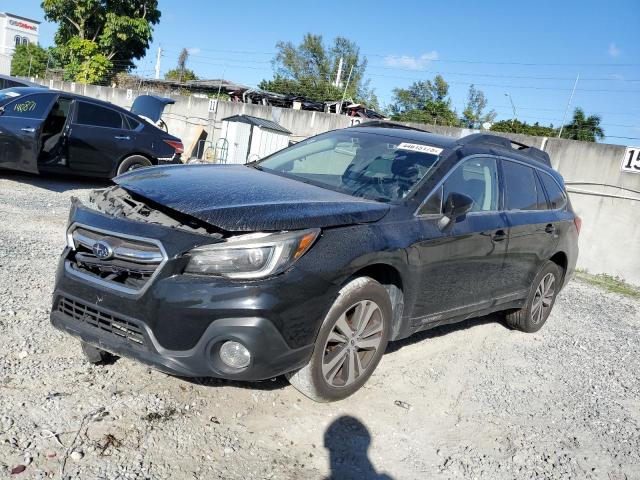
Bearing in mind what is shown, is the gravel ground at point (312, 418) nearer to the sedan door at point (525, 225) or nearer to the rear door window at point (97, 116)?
the sedan door at point (525, 225)

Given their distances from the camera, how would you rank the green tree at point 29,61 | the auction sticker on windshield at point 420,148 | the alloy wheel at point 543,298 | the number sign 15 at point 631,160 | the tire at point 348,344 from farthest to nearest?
1. the green tree at point 29,61
2. the number sign 15 at point 631,160
3. the alloy wheel at point 543,298
4. the auction sticker on windshield at point 420,148
5. the tire at point 348,344

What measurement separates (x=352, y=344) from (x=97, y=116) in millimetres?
7972

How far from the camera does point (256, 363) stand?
2.97 m

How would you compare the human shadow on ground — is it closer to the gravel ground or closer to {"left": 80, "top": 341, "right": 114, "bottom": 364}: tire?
the gravel ground

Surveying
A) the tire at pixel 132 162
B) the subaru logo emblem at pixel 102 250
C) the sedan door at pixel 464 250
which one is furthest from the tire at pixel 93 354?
the tire at pixel 132 162

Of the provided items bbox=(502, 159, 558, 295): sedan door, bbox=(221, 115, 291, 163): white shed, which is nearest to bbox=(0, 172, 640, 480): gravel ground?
bbox=(502, 159, 558, 295): sedan door

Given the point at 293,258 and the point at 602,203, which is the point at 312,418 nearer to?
the point at 293,258

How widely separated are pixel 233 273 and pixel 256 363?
1.57 ft

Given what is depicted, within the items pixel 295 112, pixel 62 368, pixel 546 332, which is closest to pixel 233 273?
pixel 62 368

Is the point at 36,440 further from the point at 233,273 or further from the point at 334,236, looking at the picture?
the point at 334,236

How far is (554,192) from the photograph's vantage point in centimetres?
580

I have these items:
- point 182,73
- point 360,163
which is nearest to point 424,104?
point 182,73

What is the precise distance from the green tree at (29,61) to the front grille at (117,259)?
4942 cm

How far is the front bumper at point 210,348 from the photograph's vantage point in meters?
2.91
